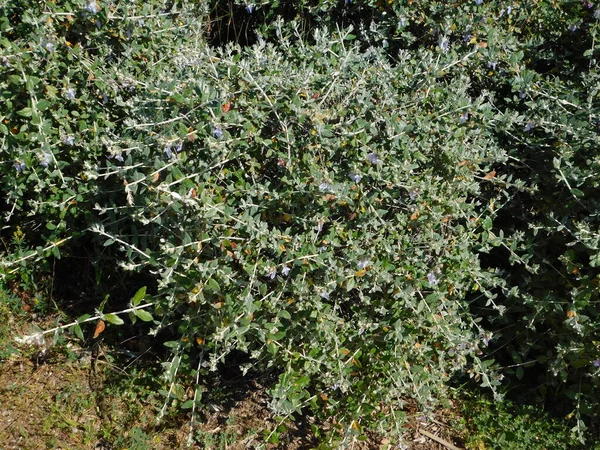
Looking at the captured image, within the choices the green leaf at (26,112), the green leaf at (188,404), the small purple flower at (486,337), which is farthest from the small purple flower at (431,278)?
the green leaf at (26,112)

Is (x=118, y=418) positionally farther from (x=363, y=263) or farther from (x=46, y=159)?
(x=363, y=263)

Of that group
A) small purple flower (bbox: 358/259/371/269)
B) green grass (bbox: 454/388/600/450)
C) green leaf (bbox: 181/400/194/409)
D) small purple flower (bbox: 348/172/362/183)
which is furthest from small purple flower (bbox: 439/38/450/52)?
green leaf (bbox: 181/400/194/409)

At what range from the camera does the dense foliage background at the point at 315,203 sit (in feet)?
10.2

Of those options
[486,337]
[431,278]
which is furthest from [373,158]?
[486,337]

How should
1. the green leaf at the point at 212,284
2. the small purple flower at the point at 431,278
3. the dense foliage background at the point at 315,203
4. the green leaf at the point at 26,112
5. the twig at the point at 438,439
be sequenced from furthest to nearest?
the twig at the point at 438,439
the green leaf at the point at 26,112
the small purple flower at the point at 431,278
the dense foliage background at the point at 315,203
the green leaf at the point at 212,284

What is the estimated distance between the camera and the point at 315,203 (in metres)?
3.17

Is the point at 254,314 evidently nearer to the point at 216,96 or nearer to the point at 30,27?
the point at 216,96

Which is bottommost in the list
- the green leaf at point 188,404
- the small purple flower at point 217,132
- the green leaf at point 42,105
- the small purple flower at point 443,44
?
the green leaf at point 188,404

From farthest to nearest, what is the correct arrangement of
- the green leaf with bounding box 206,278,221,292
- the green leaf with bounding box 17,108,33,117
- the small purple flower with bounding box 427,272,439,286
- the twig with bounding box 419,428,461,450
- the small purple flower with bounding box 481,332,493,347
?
the twig with bounding box 419,428,461,450
the small purple flower with bounding box 481,332,493,347
the green leaf with bounding box 17,108,33,117
the small purple flower with bounding box 427,272,439,286
the green leaf with bounding box 206,278,221,292

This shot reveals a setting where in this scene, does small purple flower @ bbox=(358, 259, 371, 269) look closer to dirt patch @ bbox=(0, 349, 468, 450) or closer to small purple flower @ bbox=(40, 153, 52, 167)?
dirt patch @ bbox=(0, 349, 468, 450)

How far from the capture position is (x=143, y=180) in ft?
9.89

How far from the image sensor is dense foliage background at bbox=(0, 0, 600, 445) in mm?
3107

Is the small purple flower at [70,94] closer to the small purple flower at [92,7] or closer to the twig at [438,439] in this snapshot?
the small purple flower at [92,7]

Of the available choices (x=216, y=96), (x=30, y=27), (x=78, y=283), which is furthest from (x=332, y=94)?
(x=78, y=283)
